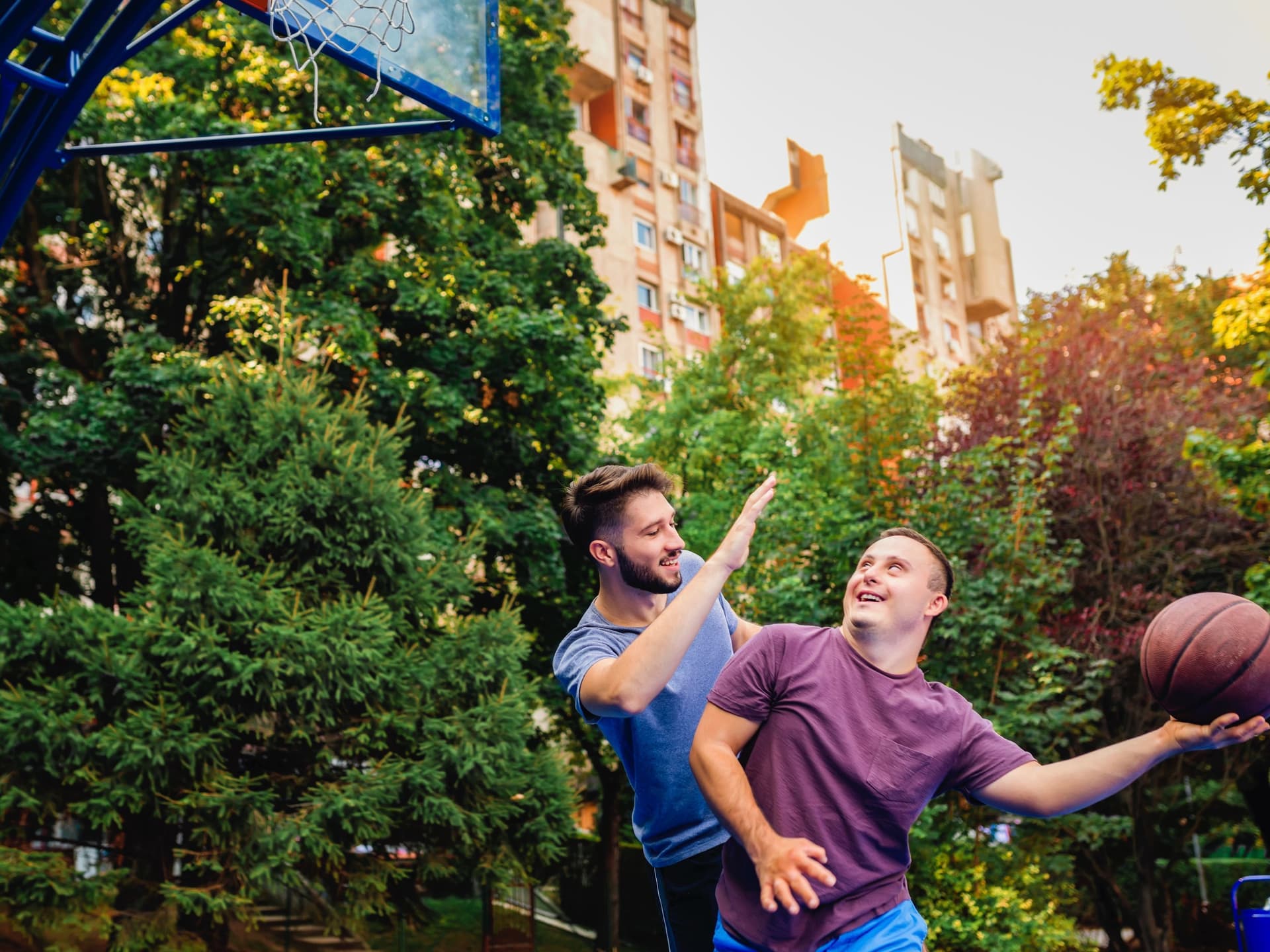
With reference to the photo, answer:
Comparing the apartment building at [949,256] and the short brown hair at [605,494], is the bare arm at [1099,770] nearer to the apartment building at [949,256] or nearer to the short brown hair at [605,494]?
the short brown hair at [605,494]

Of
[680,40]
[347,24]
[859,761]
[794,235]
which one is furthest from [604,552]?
[794,235]

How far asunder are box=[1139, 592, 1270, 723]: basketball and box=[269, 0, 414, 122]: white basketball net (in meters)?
4.14

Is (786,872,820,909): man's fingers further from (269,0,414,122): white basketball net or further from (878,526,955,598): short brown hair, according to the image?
(269,0,414,122): white basketball net

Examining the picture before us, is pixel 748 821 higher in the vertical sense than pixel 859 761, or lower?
lower

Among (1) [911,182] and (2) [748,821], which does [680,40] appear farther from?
(2) [748,821]

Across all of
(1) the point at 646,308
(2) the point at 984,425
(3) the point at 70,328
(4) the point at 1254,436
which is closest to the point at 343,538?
(3) the point at 70,328

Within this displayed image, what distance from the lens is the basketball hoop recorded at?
5.00m

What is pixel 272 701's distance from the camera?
10.2 m

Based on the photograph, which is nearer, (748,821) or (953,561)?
(748,821)

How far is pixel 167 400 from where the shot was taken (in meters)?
13.0

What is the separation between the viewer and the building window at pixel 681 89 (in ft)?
131

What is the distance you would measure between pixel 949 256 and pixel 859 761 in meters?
62.3

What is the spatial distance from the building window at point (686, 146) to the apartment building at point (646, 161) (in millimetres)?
44

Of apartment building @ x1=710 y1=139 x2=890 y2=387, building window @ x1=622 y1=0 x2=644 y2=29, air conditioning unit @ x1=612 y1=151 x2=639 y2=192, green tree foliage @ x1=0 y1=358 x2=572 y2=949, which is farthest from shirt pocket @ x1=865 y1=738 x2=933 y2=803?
building window @ x1=622 y1=0 x2=644 y2=29
